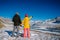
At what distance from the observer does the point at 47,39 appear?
11734 millimetres

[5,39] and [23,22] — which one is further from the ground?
[23,22]

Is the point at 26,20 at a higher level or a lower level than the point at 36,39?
higher

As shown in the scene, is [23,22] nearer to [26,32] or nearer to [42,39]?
[26,32]

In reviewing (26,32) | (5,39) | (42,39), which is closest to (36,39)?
(42,39)

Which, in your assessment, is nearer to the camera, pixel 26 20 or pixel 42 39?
pixel 42 39

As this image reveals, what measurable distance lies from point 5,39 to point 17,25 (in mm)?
1842

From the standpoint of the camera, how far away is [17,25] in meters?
12.8

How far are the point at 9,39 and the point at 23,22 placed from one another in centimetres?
177

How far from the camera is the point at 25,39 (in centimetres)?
1162

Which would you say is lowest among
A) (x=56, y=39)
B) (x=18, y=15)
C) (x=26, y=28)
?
(x=56, y=39)

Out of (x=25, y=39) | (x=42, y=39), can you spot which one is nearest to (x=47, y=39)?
(x=42, y=39)

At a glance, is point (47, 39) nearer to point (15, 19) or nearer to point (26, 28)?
point (26, 28)

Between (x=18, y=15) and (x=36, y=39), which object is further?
(x=18, y=15)

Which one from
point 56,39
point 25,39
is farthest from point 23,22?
point 56,39
